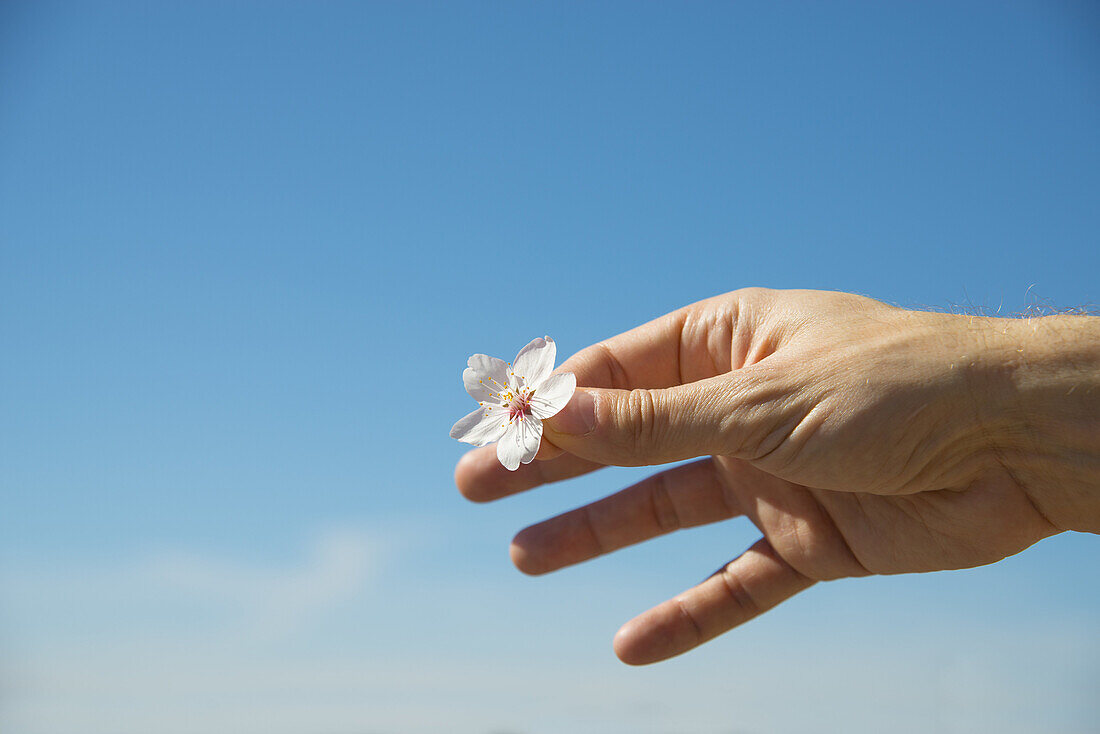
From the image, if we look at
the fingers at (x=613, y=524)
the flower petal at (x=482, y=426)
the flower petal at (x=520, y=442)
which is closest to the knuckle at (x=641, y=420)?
the flower petal at (x=520, y=442)

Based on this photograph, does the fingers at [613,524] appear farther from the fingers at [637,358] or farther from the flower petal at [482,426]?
the flower petal at [482,426]

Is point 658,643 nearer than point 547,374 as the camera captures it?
No

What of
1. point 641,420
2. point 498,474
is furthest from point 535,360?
point 498,474

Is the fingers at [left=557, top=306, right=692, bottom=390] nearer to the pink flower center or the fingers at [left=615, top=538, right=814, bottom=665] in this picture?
the pink flower center

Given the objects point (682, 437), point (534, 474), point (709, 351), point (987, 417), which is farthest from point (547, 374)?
point (987, 417)

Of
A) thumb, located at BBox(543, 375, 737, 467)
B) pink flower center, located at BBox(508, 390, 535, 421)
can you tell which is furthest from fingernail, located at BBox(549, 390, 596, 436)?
pink flower center, located at BBox(508, 390, 535, 421)

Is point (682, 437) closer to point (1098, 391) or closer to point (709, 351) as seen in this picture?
point (709, 351)
